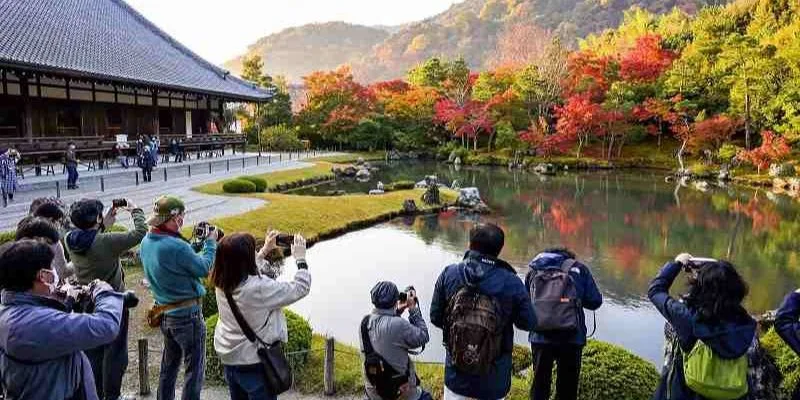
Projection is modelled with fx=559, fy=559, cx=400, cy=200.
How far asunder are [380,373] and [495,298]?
34.2 inches

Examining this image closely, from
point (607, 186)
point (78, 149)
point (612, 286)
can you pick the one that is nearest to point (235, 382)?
point (612, 286)

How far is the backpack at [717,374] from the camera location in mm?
3123

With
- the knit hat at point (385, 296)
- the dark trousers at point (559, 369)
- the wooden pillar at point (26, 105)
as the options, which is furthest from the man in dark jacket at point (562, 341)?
the wooden pillar at point (26, 105)

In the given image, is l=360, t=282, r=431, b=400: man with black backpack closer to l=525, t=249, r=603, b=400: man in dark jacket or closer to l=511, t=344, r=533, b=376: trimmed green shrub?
l=525, t=249, r=603, b=400: man in dark jacket

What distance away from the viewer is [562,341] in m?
4.16

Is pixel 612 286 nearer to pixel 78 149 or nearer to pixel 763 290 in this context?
pixel 763 290

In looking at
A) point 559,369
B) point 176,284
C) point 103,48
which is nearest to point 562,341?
point 559,369

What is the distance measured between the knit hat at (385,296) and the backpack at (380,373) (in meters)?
0.15

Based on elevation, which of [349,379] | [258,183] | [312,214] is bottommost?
[312,214]

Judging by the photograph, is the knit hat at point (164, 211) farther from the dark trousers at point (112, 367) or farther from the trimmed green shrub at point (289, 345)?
the trimmed green shrub at point (289, 345)

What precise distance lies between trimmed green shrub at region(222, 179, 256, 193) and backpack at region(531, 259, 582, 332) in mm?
17507

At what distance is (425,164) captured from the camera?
42344mm

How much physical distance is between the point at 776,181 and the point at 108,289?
33206mm

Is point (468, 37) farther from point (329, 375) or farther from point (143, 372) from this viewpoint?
point (143, 372)
